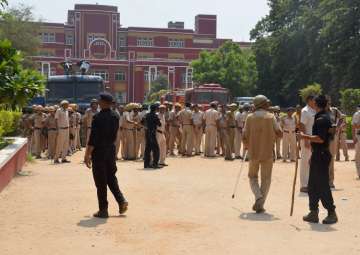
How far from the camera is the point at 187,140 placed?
69.1 feet

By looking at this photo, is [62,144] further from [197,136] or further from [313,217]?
[313,217]

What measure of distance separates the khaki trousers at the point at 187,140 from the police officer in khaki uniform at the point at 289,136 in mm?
3250

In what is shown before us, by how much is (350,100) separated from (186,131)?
51.1 feet

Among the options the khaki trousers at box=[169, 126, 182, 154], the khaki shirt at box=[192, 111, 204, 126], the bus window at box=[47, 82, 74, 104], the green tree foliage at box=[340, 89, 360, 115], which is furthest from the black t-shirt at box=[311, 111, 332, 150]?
the green tree foliage at box=[340, 89, 360, 115]

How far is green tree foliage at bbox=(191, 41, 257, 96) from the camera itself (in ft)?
201

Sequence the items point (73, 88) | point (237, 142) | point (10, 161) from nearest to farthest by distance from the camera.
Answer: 1. point (10, 161)
2. point (237, 142)
3. point (73, 88)

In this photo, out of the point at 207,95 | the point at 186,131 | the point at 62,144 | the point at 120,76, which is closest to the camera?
the point at 62,144

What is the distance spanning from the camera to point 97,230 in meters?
8.11

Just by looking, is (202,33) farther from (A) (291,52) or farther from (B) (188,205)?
(B) (188,205)

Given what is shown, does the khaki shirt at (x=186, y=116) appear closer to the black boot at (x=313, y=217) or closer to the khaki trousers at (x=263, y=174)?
the khaki trousers at (x=263, y=174)

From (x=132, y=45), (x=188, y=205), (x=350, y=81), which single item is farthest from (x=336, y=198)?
(x=132, y=45)

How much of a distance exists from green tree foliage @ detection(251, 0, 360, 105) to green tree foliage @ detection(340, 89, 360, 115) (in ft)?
29.0

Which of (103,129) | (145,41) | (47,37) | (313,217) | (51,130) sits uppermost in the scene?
(47,37)

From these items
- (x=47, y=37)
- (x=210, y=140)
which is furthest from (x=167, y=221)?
(x=47, y=37)
